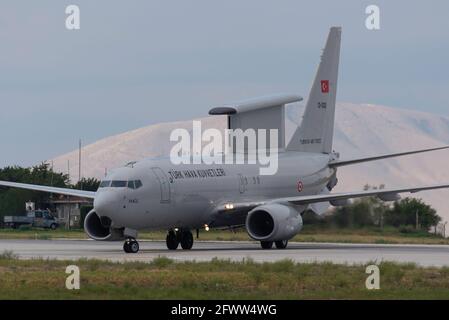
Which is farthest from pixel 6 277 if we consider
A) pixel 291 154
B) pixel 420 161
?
pixel 420 161

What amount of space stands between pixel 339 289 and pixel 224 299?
409 cm

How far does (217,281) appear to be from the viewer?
33.7 m

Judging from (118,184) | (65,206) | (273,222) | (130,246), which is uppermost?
(65,206)

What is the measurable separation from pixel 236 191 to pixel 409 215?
1612cm

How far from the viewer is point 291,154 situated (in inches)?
2628

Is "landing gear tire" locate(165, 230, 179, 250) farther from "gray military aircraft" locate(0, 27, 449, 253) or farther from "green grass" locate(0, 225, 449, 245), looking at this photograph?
"green grass" locate(0, 225, 449, 245)

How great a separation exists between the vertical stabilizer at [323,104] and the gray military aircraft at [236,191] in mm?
52

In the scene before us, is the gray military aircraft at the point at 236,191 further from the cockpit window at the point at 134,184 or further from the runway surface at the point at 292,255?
the runway surface at the point at 292,255

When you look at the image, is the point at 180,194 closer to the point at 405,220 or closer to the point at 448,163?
the point at 405,220

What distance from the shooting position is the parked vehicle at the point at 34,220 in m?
110

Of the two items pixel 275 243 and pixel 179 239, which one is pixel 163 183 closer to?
pixel 179 239

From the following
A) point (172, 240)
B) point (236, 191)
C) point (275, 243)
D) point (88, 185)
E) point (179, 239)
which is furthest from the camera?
point (88, 185)

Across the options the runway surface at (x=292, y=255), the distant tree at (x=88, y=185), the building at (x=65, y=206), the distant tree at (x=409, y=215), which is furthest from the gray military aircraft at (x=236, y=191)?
the distant tree at (x=88, y=185)

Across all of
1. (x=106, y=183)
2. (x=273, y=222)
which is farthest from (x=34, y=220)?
(x=106, y=183)
